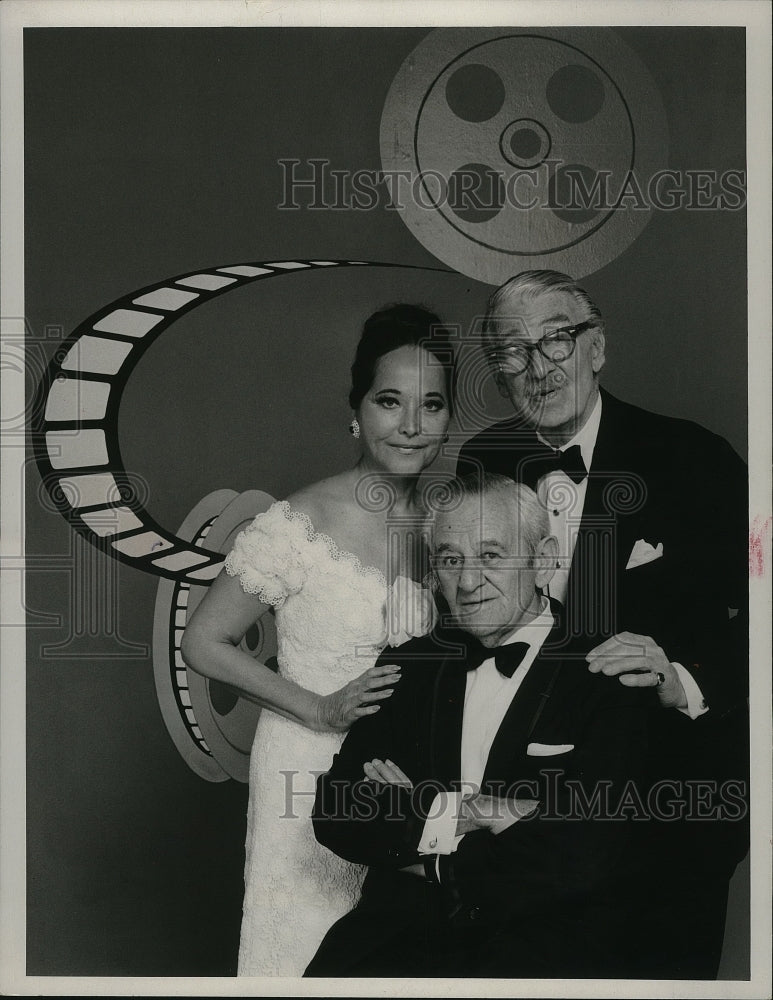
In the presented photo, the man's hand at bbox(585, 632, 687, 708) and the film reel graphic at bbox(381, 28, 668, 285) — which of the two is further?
the film reel graphic at bbox(381, 28, 668, 285)

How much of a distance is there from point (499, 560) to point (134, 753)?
47.1 inches

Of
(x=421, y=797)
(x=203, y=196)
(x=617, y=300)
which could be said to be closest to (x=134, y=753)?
(x=421, y=797)

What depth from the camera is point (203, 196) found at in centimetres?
275

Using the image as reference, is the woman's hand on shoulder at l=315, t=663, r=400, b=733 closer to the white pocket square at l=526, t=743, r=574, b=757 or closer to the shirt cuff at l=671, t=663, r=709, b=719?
the white pocket square at l=526, t=743, r=574, b=757

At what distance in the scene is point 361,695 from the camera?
263 cm

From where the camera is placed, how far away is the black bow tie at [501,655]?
2.59 m

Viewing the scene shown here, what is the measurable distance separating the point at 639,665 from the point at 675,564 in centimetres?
31

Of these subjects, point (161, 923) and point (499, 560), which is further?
point (161, 923)

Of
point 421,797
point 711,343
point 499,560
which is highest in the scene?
point 711,343

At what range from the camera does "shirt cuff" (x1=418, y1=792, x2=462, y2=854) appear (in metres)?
2.61

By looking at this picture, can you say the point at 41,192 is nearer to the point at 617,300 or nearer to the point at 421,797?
the point at 617,300

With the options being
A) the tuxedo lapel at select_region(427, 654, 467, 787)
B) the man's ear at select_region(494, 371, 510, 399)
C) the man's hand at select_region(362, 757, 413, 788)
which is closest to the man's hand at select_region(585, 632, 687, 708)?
the tuxedo lapel at select_region(427, 654, 467, 787)

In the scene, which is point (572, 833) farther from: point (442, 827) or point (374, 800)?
point (374, 800)

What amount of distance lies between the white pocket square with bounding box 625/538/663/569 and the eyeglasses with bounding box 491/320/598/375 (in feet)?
1.83
